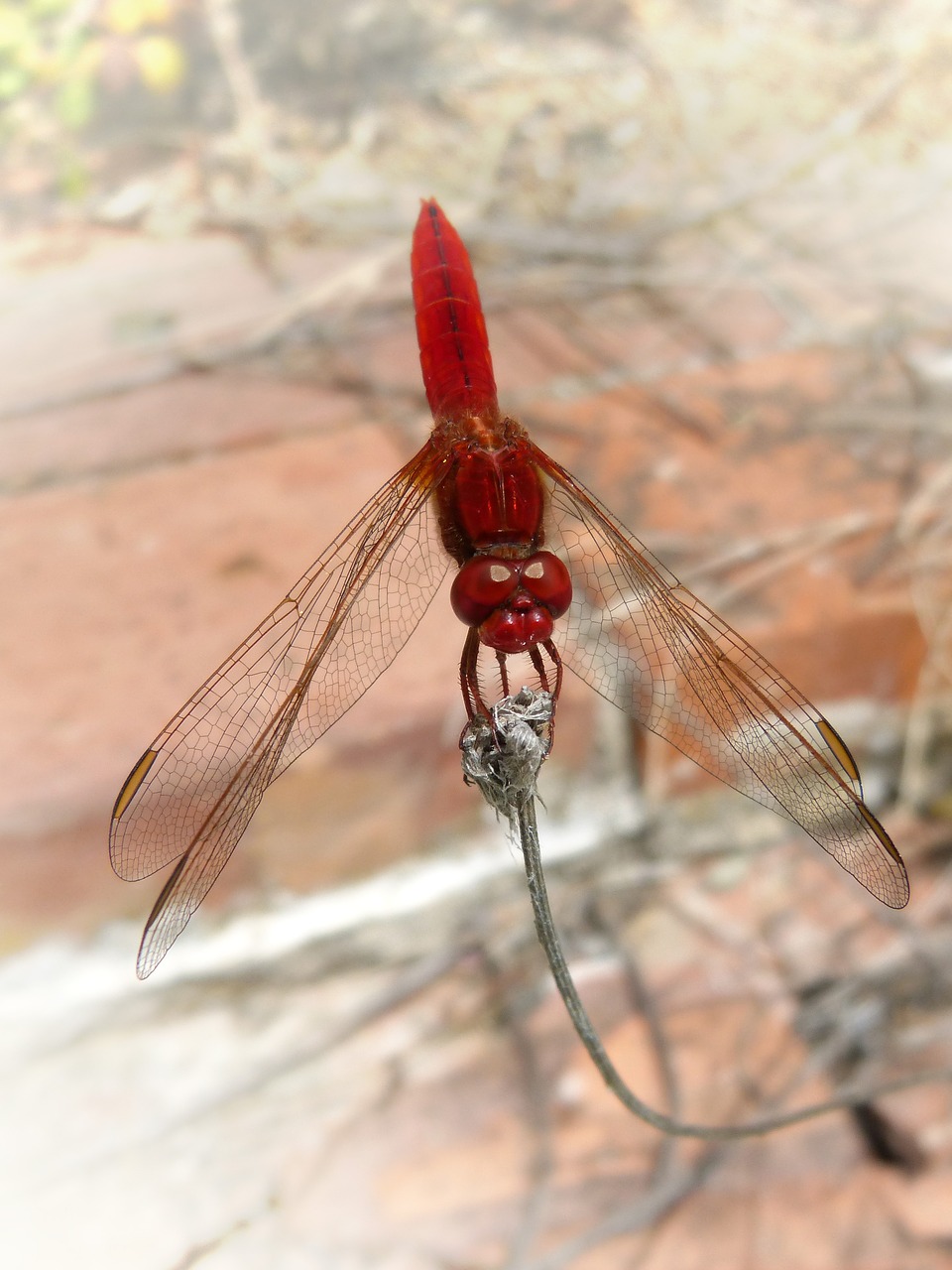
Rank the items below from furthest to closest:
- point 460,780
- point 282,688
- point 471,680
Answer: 1. point 460,780
2. point 282,688
3. point 471,680

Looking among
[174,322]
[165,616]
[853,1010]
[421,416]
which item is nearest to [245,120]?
[174,322]

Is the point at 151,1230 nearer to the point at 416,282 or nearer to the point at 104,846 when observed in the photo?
the point at 104,846

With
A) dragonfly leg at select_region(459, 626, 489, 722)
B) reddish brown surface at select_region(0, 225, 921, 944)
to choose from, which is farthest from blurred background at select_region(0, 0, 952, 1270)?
dragonfly leg at select_region(459, 626, 489, 722)

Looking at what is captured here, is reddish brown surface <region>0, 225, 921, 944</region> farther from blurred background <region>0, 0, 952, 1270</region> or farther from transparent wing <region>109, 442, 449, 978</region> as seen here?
transparent wing <region>109, 442, 449, 978</region>

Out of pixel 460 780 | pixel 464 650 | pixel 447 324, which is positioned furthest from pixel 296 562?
pixel 464 650

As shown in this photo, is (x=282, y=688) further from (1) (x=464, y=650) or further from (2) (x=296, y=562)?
(2) (x=296, y=562)

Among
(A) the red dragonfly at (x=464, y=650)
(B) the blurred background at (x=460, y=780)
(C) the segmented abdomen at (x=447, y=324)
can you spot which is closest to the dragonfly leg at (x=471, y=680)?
(A) the red dragonfly at (x=464, y=650)
